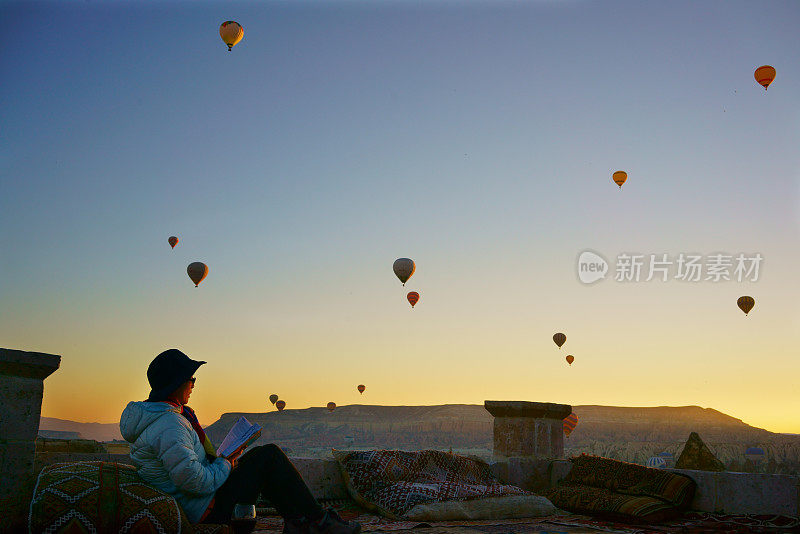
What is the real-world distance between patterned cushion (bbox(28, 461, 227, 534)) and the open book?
1.52ft

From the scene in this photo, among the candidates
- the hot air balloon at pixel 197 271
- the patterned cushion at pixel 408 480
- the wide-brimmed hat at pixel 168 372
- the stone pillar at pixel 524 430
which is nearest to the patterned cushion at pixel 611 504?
the patterned cushion at pixel 408 480

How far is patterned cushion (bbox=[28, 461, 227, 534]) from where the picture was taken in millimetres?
3930

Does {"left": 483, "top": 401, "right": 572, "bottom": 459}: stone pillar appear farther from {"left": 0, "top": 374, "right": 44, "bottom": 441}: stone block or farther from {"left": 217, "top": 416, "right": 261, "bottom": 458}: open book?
{"left": 0, "top": 374, "right": 44, "bottom": 441}: stone block

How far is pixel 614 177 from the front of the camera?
91.0 ft

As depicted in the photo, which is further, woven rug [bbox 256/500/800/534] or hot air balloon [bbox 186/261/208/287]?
hot air balloon [bbox 186/261/208/287]

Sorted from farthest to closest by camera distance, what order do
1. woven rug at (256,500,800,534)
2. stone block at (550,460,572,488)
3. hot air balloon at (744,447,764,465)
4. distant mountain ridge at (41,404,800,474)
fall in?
1. distant mountain ridge at (41,404,800,474)
2. hot air balloon at (744,447,764,465)
3. stone block at (550,460,572,488)
4. woven rug at (256,500,800,534)

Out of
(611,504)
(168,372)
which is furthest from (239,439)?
(611,504)

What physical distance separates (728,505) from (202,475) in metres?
5.58

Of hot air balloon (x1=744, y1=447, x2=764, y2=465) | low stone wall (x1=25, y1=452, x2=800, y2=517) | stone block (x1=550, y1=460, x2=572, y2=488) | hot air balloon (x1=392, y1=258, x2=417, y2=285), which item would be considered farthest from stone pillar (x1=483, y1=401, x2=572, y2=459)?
hot air balloon (x1=744, y1=447, x2=764, y2=465)

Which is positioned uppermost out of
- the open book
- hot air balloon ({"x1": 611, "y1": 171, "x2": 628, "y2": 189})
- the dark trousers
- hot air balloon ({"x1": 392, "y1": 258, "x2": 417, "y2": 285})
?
hot air balloon ({"x1": 611, "y1": 171, "x2": 628, "y2": 189})

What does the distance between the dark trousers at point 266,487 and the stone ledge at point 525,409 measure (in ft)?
16.7

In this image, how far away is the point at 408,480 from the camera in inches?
288

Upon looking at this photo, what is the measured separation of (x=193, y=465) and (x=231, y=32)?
19.7m

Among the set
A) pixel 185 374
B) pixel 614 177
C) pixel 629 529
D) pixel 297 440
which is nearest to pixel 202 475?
pixel 185 374
